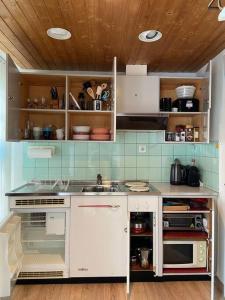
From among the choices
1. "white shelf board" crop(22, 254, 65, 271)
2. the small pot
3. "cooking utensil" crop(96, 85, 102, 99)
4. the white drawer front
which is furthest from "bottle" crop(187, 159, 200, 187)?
"white shelf board" crop(22, 254, 65, 271)

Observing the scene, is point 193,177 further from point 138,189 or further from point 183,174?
point 138,189

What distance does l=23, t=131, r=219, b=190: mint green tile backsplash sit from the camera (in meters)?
2.77

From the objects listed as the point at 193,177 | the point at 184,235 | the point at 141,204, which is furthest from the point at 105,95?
the point at 184,235

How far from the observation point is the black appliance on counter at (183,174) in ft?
8.62

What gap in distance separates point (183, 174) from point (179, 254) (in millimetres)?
838

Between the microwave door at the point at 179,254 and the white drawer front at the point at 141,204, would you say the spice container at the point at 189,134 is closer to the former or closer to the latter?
the white drawer front at the point at 141,204

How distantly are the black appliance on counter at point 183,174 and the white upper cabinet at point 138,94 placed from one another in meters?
0.68

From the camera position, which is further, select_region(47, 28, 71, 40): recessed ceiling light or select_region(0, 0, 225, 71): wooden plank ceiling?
select_region(47, 28, 71, 40): recessed ceiling light

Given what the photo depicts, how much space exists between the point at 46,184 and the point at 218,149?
1.84m

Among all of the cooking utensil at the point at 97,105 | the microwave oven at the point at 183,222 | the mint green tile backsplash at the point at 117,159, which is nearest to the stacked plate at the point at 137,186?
the mint green tile backsplash at the point at 117,159

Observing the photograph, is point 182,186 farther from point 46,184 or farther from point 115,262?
point 46,184

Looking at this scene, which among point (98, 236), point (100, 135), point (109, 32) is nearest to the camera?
point (109, 32)

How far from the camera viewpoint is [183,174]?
Result: 2732mm

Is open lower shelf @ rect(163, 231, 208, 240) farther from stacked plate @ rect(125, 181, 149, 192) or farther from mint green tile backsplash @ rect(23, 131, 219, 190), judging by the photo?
mint green tile backsplash @ rect(23, 131, 219, 190)
